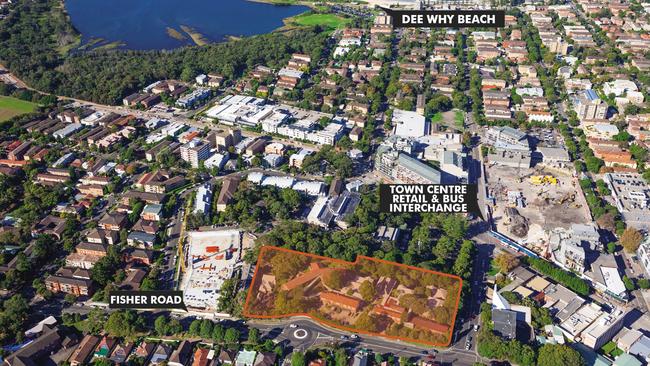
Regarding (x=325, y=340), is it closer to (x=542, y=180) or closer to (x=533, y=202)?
(x=533, y=202)

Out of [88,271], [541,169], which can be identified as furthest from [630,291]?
[88,271]

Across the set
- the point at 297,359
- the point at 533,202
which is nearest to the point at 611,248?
the point at 533,202

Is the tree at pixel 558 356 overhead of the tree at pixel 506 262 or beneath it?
overhead

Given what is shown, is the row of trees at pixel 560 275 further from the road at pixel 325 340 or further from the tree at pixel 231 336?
the tree at pixel 231 336

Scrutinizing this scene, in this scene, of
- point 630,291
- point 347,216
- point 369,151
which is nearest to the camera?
point 630,291

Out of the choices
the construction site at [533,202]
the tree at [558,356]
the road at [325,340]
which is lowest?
the construction site at [533,202]

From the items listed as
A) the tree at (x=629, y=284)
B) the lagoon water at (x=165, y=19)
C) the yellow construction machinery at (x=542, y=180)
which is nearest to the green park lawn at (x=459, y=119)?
the yellow construction machinery at (x=542, y=180)

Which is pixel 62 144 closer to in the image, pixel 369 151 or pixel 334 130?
pixel 334 130
